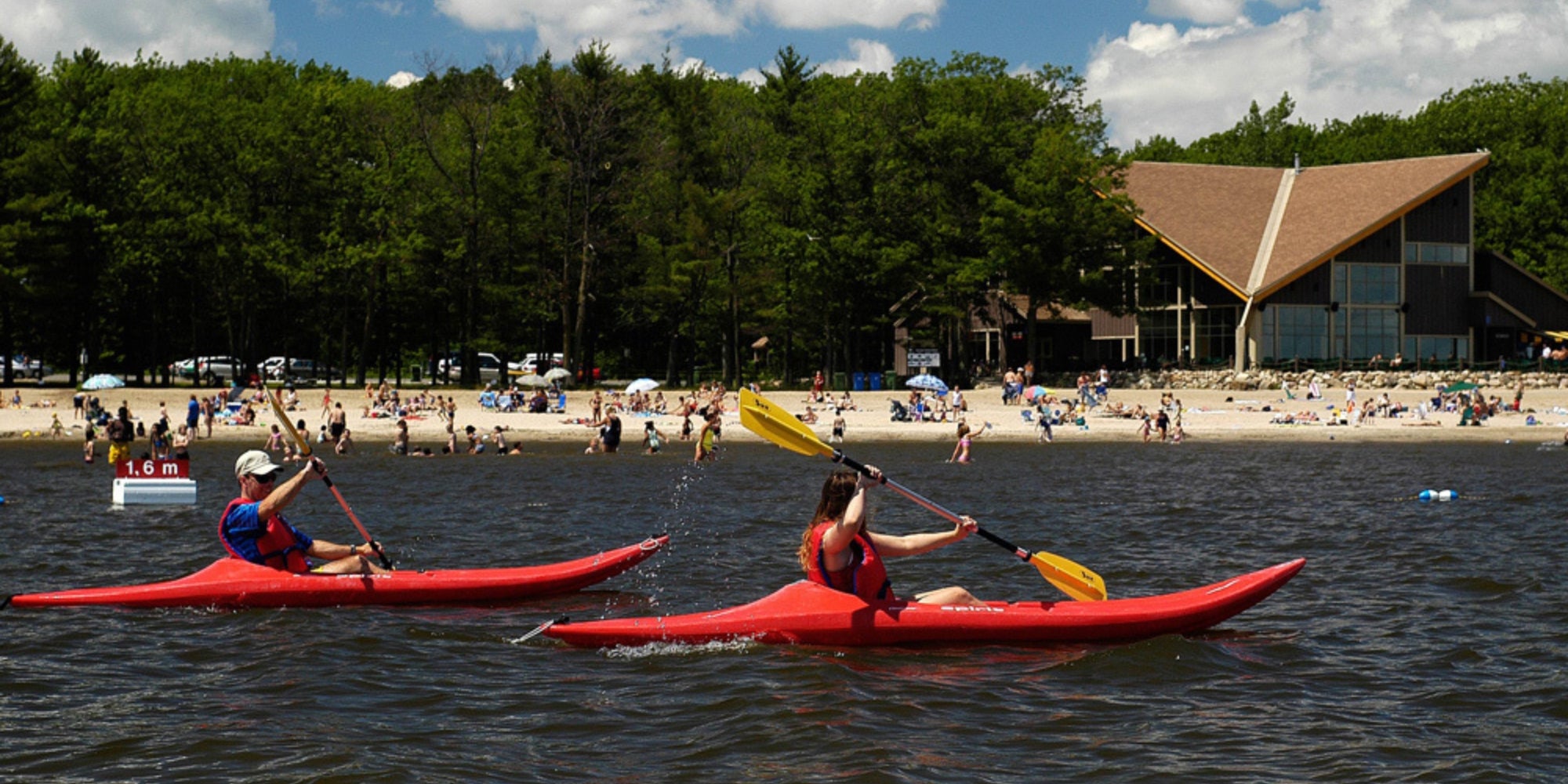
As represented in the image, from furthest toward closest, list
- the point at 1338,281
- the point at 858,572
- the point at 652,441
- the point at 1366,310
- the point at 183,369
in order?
the point at 183,369
the point at 1366,310
the point at 1338,281
the point at 652,441
the point at 858,572

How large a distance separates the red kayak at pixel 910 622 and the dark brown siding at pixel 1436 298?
46139 millimetres

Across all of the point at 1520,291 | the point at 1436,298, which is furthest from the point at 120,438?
the point at 1520,291

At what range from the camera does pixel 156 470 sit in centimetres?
2458

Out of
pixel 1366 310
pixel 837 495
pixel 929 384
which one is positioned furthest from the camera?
pixel 1366 310

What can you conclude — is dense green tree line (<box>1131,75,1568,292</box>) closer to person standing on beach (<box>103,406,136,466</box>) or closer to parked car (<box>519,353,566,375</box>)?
parked car (<box>519,353,566,375</box>)

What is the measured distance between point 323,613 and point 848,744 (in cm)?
598

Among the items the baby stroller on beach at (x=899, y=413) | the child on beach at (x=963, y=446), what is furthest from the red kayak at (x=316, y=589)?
the baby stroller on beach at (x=899, y=413)

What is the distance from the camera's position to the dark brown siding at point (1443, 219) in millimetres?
54312

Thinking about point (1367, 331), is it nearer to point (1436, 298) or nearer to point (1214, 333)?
point (1436, 298)

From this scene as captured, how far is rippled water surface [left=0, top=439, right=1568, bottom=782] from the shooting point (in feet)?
29.6

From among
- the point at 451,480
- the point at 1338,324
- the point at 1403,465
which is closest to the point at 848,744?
the point at 451,480

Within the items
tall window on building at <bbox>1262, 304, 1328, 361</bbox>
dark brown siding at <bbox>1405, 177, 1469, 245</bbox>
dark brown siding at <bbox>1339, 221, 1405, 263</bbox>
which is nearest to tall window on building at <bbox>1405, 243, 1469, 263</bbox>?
dark brown siding at <bbox>1405, 177, 1469, 245</bbox>

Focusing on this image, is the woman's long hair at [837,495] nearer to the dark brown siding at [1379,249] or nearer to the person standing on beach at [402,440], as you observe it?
the person standing on beach at [402,440]

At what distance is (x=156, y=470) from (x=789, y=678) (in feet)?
55.8
